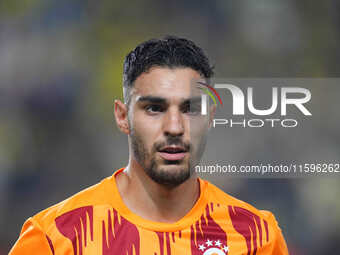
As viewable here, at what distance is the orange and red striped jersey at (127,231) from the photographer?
5.75 feet

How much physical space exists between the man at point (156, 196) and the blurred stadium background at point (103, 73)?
72cm

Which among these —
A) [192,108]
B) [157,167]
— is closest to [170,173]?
[157,167]

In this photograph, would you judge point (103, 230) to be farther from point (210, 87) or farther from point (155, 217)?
point (210, 87)

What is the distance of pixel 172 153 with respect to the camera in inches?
68.6

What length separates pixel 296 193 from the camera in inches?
106

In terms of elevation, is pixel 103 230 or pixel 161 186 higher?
pixel 161 186

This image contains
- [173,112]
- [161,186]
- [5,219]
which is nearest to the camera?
[173,112]

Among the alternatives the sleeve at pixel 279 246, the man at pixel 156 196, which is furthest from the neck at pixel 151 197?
the sleeve at pixel 279 246

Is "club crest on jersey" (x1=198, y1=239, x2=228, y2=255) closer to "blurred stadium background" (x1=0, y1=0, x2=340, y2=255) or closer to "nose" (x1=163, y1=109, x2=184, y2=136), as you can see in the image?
"nose" (x1=163, y1=109, x2=184, y2=136)

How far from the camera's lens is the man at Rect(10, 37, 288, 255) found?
5.74 feet

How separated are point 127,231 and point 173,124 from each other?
46cm

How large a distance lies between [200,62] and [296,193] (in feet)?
4.03

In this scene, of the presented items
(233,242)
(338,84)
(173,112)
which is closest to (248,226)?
(233,242)

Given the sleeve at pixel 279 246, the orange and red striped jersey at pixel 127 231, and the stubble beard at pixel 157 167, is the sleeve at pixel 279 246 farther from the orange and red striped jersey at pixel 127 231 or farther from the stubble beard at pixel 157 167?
the stubble beard at pixel 157 167
